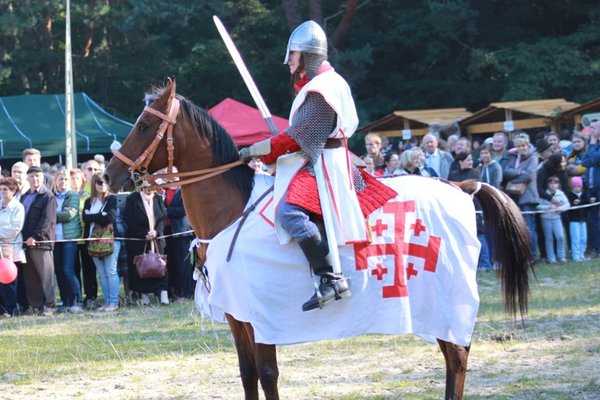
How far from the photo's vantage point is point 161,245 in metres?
12.4

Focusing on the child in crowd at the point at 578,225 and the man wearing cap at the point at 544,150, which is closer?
the child in crowd at the point at 578,225

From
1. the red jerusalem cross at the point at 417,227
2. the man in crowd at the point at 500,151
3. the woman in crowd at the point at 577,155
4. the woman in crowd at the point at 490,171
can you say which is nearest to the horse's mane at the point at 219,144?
the red jerusalem cross at the point at 417,227

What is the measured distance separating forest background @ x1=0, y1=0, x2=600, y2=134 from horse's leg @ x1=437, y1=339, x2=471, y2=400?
23391 millimetres

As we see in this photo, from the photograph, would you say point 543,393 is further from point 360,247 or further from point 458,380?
point 360,247

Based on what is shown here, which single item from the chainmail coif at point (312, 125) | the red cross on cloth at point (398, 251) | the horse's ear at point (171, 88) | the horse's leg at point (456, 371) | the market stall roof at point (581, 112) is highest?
the market stall roof at point (581, 112)

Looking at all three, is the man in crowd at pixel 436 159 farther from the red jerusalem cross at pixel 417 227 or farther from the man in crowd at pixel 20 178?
the red jerusalem cross at pixel 417 227

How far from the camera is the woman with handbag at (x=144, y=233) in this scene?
39.6ft

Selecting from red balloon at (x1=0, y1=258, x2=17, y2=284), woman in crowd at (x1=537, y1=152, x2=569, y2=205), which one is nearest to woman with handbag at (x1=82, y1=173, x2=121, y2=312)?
red balloon at (x1=0, y1=258, x2=17, y2=284)

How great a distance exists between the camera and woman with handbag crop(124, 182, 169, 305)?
12.1 metres

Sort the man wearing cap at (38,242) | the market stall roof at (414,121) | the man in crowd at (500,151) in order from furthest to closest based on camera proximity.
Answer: the market stall roof at (414,121)
the man in crowd at (500,151)
the man wearing cap at (38,242)

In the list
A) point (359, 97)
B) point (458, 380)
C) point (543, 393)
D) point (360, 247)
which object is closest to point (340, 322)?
point (360, 247)

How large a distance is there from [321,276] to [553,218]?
889 cm

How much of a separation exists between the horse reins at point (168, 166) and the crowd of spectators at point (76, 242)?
5.60 meters

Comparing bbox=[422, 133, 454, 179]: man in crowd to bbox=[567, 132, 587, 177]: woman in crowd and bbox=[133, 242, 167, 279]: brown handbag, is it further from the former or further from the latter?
bbox=[133, 242, 167, 279]: brown handbag
